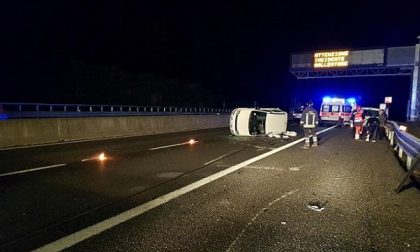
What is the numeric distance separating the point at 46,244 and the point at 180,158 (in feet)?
20.3

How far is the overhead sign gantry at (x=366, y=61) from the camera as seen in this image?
37.3m

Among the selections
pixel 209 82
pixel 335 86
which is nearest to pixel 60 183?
pixel 209 82

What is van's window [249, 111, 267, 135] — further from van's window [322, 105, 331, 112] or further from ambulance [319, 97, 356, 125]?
van's window [322, 105, 331, 112]

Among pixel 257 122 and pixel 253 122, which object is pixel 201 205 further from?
pixel 257 122

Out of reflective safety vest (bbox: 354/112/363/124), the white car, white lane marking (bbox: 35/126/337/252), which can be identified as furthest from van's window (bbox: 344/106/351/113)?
white lane marking (bbox: 35/126/337/252)

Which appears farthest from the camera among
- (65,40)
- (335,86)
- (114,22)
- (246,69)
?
A: (335,86)

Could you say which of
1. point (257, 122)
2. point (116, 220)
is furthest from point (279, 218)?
point (257, 122)

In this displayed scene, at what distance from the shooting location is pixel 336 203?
5.66 meters

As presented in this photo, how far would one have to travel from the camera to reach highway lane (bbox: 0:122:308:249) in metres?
4.49

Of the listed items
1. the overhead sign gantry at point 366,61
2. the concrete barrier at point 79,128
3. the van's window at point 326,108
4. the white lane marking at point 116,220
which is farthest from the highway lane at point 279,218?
the overhead sign gantry at point 366,61

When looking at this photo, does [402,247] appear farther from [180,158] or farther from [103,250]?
[180,158]

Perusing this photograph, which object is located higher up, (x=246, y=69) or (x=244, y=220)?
(x=246, y=69)

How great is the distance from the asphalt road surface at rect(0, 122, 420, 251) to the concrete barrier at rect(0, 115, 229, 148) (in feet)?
7.45

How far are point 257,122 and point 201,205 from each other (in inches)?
470
